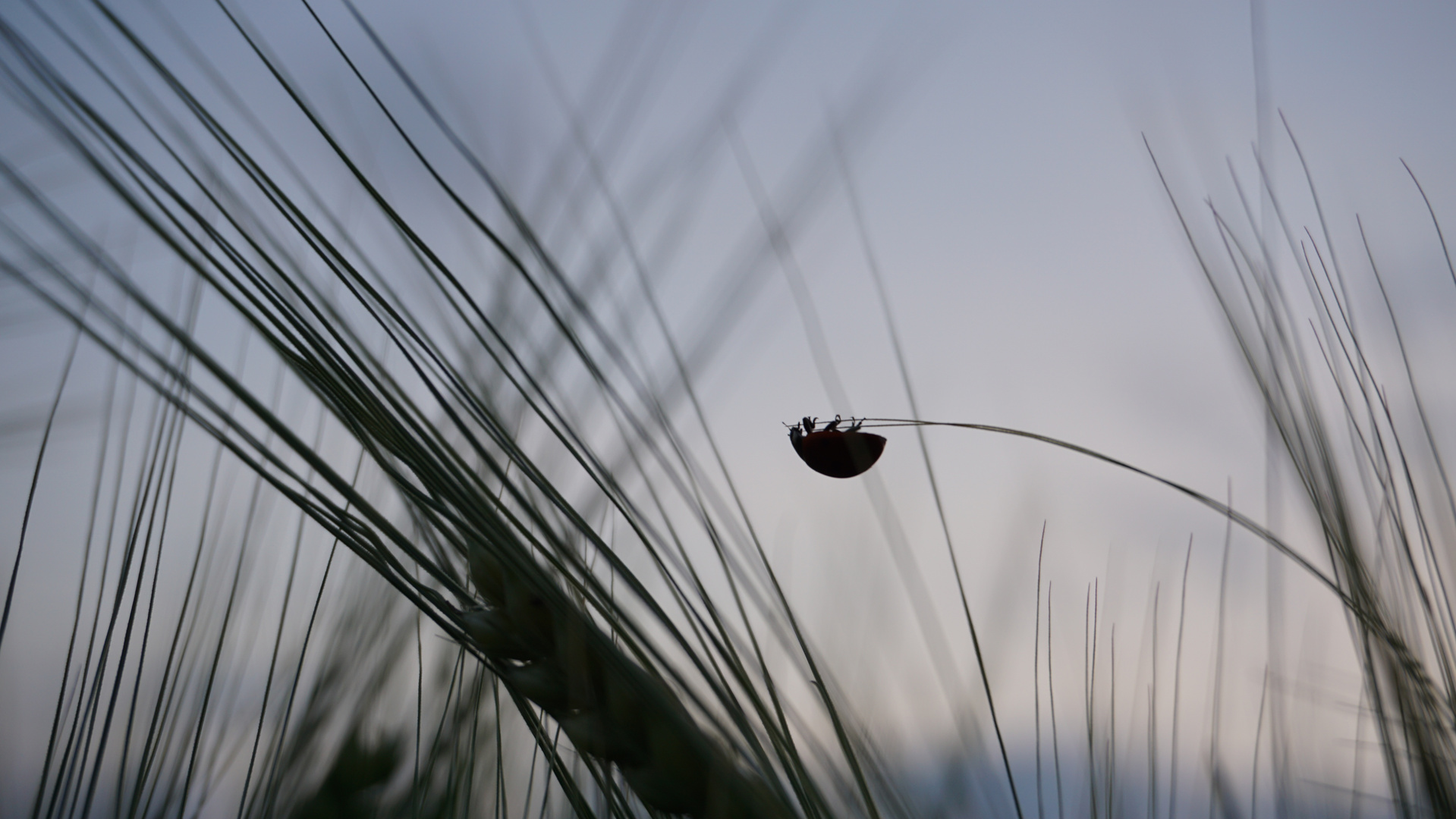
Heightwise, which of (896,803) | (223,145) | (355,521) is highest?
(223,145)

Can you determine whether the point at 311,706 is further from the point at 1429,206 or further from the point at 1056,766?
the point at 1429,206

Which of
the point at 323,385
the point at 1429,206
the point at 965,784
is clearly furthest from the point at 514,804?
the point at 1429,206

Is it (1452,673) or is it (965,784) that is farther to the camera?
(965,784)

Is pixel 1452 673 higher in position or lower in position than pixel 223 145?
lower

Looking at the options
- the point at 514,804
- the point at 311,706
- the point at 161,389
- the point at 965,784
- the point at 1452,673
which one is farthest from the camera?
the point at 514,804

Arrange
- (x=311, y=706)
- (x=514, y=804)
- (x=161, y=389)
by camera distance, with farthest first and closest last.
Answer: (x=514, y=804) < (x=311, y=706) < (x=161, y=389)
